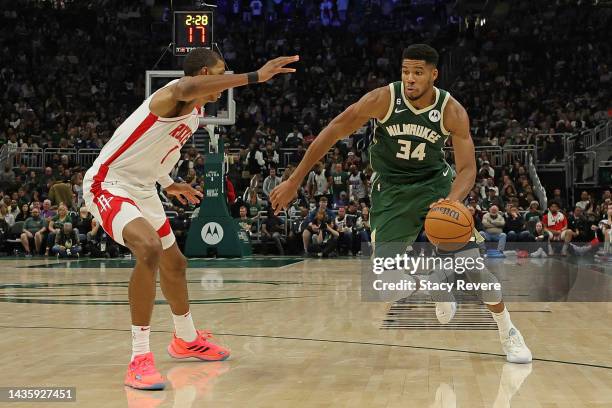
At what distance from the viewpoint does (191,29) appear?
14.8m

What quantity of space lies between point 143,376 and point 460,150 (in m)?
2.28

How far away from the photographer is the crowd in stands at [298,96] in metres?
17.9

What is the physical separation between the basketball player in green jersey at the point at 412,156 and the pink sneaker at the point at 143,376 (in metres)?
1.12

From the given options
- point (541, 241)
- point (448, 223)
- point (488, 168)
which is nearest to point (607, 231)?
point (541, 241)

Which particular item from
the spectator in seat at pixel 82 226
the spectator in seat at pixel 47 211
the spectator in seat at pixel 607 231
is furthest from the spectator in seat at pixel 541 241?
the spectator in seat at pixel 47 211

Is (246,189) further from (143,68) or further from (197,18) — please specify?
(143,68)

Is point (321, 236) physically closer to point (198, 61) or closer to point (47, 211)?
point (47, 211)

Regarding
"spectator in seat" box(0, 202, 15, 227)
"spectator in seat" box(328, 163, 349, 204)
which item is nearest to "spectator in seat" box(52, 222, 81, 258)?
"spectator in seat" box(0, 202, 15, 227)

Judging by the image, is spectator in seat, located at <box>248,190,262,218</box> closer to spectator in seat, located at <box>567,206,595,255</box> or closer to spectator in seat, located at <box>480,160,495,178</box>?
spectator in seat, located at <box>480,160,495,178</box>

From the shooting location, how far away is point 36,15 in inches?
1176

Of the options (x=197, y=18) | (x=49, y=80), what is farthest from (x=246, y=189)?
(x=49, y=80)

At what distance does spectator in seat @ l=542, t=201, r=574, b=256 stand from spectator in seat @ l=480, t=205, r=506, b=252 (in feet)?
2.80

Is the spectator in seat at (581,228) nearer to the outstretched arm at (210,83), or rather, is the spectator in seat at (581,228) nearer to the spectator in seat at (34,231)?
the spectator in seat at (34,231)

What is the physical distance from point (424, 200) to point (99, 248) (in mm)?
12919
